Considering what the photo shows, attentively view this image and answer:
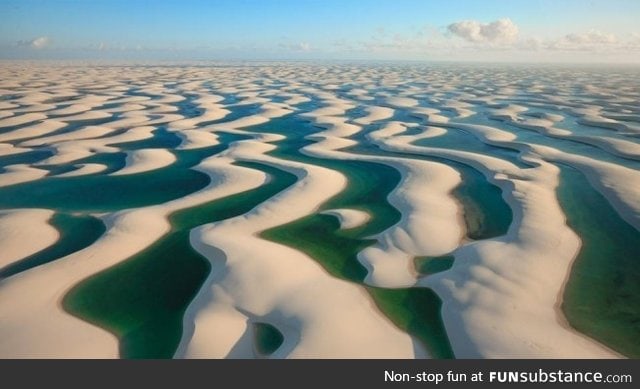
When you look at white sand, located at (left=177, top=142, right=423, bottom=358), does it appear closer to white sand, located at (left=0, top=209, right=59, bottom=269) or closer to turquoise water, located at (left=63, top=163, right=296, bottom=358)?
turquoise water, located at (left=63, top=163, right=296, bottom=358)

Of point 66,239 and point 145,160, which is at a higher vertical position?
point 145,160

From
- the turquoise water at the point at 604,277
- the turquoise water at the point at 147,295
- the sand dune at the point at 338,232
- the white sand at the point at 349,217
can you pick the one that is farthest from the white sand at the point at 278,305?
the turquoise water at the point at 604,277

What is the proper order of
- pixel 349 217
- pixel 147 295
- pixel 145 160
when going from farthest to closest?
pixel 145 160 < pixel 349 217 < pixel 147 295

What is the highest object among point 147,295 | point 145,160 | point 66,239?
point 145,160

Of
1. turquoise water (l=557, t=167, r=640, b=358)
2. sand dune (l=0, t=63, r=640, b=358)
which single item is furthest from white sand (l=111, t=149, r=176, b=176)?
turquoise water (l=557, t=167, r=640, b=358)

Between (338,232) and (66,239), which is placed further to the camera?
(338,232)

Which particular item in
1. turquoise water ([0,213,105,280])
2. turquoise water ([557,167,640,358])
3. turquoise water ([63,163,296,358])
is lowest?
turquoise water ([63,163,296,358])

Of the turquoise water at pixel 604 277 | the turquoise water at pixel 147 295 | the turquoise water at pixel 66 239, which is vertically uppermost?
the turquoise water at pixel 604 277

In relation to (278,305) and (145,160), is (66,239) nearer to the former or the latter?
(278,305)
